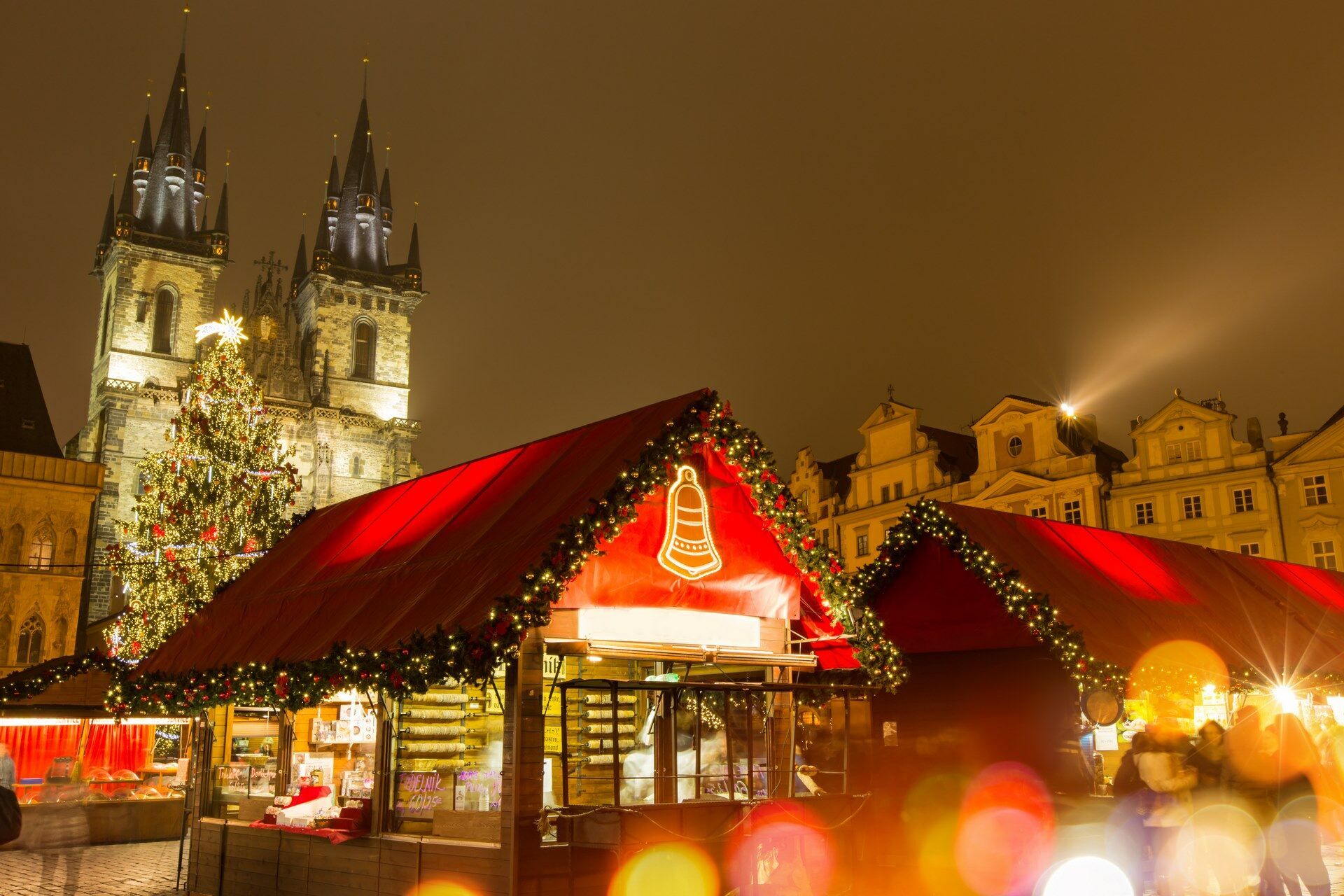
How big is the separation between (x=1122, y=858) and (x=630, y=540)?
547 centimetres

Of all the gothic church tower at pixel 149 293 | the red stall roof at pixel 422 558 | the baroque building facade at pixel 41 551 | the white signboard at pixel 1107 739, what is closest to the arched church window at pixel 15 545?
the baroque building facade at pixel 41 551

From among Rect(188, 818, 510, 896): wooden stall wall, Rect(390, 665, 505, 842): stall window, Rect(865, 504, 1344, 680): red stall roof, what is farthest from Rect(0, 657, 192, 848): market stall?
Rect(865, 504, 1344, 680): red stall roof

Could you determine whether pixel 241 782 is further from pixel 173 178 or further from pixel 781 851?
pixel 173 178

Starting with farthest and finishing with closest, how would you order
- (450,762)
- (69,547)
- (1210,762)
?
(69,547)
(450,762)
(1210,762)

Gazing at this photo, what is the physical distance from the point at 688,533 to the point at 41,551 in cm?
3255

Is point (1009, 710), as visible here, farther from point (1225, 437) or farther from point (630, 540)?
point (1225, 437)

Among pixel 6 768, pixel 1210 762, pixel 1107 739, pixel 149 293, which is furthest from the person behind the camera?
pixel 149 293

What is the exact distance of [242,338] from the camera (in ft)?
97.8

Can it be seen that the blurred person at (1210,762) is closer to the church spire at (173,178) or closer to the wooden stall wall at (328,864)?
the wooden stall wall at (328,864)

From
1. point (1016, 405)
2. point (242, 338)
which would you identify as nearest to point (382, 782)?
point (242, 338)

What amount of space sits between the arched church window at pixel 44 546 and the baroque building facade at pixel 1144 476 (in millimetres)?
24372

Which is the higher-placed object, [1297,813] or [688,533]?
[688,533]

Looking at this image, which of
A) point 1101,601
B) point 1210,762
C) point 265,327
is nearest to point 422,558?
point 1210,762

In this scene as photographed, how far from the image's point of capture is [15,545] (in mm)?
34156
